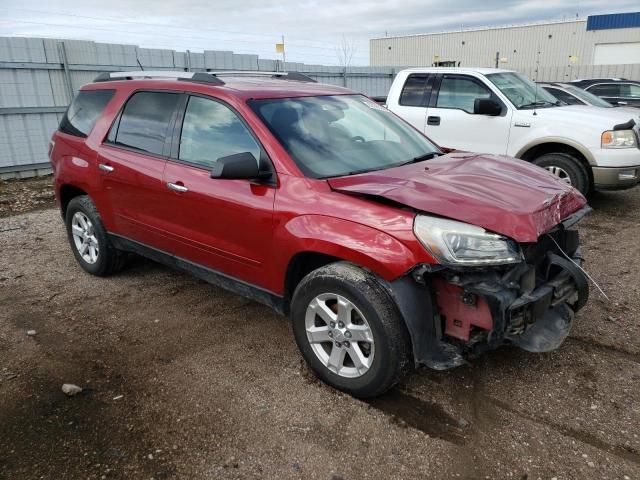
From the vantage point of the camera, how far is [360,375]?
2.96 metres

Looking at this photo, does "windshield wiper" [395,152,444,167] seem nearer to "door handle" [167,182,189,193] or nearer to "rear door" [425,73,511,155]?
"door handle" [167,182,189,193]

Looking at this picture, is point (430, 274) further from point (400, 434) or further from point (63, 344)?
point (63, 344)

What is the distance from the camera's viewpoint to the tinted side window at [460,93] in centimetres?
732

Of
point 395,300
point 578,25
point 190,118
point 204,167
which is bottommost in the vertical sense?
point 395,300

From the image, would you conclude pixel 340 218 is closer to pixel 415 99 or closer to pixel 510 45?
pixel 415 99

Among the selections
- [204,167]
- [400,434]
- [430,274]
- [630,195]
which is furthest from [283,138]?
[630,195]

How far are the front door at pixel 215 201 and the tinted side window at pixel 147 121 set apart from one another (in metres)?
0.20

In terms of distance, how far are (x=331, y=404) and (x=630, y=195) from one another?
7.15 m

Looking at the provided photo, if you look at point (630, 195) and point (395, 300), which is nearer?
point (395, 300)

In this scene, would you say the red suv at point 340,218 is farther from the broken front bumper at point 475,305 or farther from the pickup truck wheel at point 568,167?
the pickup truck wheel at point 568,167

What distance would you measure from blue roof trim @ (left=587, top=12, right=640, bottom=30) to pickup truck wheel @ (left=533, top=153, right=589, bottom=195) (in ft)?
120

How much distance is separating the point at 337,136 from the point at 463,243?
135 centimetres

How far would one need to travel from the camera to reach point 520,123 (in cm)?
693

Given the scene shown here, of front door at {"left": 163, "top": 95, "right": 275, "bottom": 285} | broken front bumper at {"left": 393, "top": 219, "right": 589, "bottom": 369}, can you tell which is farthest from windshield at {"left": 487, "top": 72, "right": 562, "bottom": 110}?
front door at {"left": 163, "top": 95, "right": 275, "bottom": 285}
